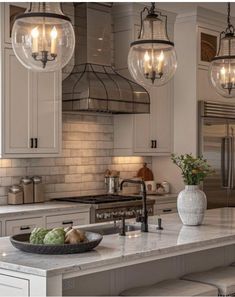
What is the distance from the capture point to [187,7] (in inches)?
277

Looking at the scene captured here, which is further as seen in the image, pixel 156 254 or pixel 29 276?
pixel 156 254

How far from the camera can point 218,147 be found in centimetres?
741

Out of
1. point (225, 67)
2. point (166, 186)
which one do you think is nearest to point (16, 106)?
point (225, 67)

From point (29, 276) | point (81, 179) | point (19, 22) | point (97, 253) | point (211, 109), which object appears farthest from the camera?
point (211, 109)

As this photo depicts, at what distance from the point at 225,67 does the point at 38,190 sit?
7.93 feet

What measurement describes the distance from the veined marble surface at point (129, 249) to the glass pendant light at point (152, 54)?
1108mm

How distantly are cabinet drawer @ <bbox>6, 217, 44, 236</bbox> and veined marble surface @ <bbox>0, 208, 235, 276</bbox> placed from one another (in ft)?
5.00

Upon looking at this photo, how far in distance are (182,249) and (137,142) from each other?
3645 millimetres

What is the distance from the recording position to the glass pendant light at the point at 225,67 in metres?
4.82

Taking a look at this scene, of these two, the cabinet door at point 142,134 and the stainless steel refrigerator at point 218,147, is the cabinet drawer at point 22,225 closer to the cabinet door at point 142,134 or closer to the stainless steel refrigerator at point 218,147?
the cabinet door at point 142,134

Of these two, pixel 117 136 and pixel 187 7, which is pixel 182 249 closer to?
pixel 117 136

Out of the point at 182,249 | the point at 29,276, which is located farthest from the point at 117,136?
the point at 29,276

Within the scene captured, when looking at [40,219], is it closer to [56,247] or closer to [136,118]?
[136,118]

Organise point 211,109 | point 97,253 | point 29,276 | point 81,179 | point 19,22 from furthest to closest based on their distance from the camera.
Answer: point 211,109 → point 81,179 → point 19,22 → point 97,253 → point 29,276
